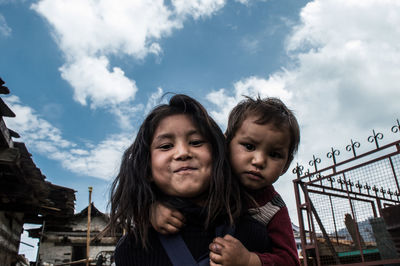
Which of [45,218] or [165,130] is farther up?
[45,218]

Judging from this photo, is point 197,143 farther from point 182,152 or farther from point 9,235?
point 9,235

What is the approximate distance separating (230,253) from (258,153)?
1.68 feet

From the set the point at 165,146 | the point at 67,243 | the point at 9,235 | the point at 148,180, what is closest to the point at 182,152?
the point at 165,146

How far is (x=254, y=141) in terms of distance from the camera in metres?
1.55

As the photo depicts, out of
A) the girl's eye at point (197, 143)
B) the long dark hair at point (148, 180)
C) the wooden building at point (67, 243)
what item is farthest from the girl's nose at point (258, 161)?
→ the wooden building at point (67, 243)

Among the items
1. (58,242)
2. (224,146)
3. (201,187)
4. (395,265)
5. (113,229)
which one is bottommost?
(395,265)

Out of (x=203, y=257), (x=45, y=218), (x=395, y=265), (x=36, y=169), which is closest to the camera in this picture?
(x=203, y=257)

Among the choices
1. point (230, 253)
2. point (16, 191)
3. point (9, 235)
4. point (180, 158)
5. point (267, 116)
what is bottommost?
point (230, 253)

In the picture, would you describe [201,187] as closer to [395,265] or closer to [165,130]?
[165,130]

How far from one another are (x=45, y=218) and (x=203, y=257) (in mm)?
16216

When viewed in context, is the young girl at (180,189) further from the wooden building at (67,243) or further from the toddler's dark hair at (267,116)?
the wooden building at (67,243)

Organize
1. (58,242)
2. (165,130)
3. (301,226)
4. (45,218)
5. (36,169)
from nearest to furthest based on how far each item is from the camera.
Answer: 1. (165,130)
2. (301,226)
3. (36,169)
4. (45,218)
5. (58,242)

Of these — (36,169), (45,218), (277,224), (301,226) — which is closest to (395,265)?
(301,226)

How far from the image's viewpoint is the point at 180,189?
1334 millimetres
